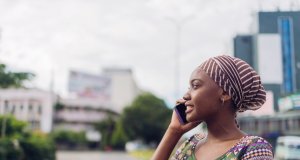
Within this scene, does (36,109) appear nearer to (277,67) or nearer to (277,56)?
(277,67)

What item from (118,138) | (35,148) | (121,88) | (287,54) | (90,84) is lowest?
(118,138)

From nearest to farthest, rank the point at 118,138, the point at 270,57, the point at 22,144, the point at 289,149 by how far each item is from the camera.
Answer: the point at 289,149, the point at 22,144, the point at 270,57, the point at 118,138

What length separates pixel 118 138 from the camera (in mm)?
61500

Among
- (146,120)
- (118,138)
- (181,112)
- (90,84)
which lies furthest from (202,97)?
(90,84)

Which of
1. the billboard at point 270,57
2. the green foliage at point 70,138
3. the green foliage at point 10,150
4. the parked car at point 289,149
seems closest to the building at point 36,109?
the green foliage at point 70,138

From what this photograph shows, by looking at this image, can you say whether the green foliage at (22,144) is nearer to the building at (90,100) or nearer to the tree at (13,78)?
the tree at (13,78)

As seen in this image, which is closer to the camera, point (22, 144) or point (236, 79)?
point (236, 79)

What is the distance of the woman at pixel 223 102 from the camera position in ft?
5.33

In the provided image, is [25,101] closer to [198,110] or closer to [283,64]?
[283,64]

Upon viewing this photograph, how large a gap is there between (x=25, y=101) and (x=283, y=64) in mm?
32191

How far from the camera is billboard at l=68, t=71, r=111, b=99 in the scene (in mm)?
74581

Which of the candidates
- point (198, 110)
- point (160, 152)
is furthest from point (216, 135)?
point (160, 152)

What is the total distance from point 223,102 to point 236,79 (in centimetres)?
10

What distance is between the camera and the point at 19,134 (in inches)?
1009
